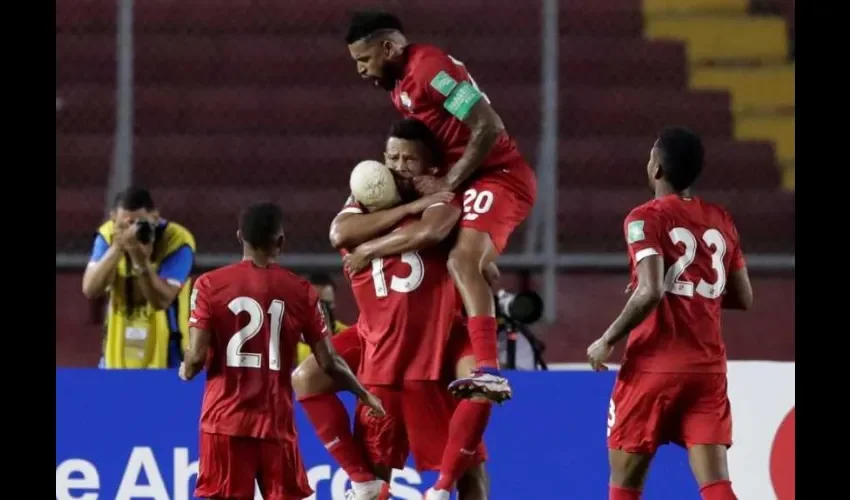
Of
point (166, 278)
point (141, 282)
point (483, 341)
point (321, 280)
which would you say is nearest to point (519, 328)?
point (321, 280)

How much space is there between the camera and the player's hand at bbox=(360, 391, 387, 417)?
557 cm

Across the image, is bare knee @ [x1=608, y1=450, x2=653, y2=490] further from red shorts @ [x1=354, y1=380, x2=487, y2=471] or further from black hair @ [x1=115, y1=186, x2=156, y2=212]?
black hair @ [x1=115, y1=186, x2=156, y2=212]

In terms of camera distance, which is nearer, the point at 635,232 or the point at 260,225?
the point at 635,232

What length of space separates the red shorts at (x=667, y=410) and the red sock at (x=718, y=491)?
0.47 ft

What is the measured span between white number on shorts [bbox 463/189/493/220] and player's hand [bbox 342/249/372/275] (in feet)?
1.24

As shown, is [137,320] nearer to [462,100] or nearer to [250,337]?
[250,337]

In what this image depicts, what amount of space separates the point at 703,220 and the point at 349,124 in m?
4.72

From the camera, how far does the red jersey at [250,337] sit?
5715 mm

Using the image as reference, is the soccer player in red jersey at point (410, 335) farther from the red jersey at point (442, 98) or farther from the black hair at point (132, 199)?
the black hair at point (132, 199)

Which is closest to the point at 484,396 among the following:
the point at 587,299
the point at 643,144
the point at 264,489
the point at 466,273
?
the point at 466,273

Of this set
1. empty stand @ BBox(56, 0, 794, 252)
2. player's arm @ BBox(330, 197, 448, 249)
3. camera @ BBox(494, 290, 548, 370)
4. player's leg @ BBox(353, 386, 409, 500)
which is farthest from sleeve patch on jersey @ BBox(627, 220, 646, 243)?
empty stand @ BBox(56, 0, 794, 252)

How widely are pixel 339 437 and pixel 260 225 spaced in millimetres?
801

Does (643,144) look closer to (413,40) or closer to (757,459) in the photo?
(413,40)

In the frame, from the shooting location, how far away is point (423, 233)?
18.4ft
